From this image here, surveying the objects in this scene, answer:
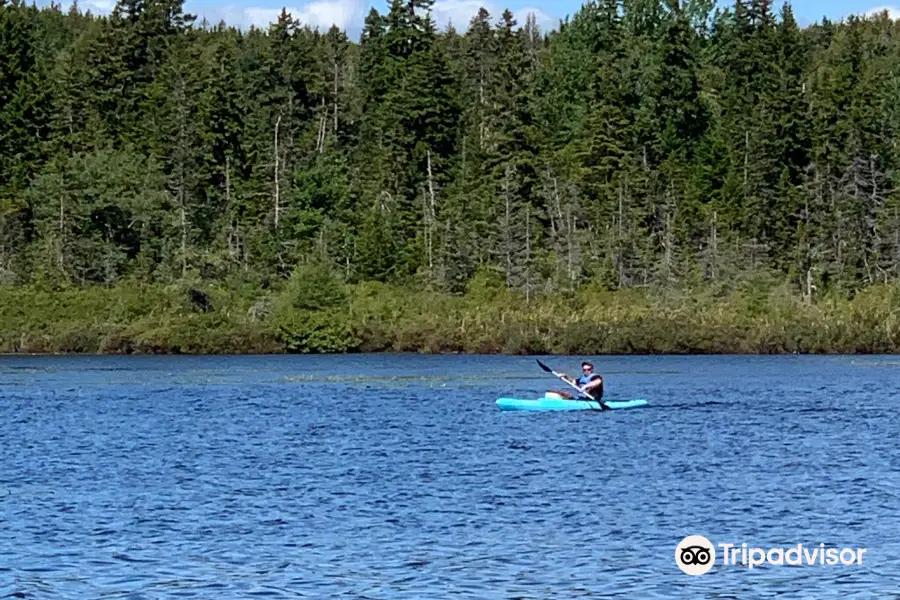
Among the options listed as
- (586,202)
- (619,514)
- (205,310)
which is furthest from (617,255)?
(619,514)

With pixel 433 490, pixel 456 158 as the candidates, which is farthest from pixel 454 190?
pixel 433 490

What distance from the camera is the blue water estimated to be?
2225 centimetres

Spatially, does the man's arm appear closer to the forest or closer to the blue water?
the blue water

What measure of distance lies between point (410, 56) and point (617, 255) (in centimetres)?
2873

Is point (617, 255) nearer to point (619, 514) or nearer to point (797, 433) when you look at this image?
point (797, 433)

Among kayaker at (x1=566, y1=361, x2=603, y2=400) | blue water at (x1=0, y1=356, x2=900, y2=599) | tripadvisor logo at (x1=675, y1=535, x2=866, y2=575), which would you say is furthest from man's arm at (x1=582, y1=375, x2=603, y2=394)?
tripadvisor logo at (x1=675, y1=535, x2=866, y2=575)

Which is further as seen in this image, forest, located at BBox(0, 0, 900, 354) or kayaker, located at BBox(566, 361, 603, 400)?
forest, located at BBox(0, 0, 900, 354)

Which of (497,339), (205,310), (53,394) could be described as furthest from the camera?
(205,310)

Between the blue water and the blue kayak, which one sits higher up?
the blue kayak

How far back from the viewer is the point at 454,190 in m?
105

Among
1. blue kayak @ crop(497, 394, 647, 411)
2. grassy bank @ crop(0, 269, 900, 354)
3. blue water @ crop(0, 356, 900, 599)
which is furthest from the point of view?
grassy bank @ crop(0, 269, 900, 354)

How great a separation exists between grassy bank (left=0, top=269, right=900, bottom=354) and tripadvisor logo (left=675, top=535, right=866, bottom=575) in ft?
178

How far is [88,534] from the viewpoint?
25.8 m

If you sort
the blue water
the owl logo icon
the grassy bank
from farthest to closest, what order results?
the grassy bank, the owl logo icon, the blue water
